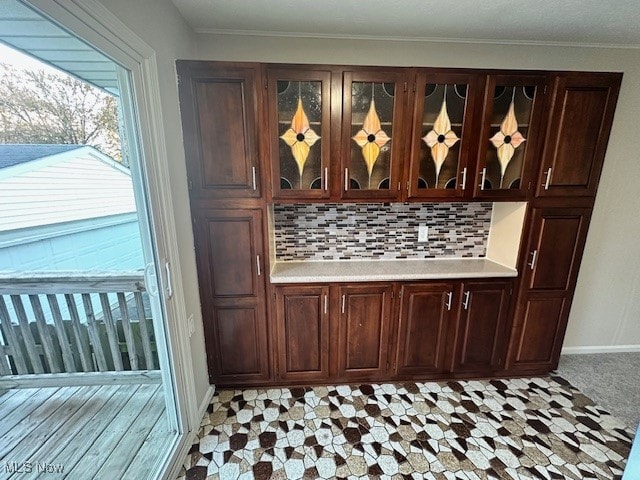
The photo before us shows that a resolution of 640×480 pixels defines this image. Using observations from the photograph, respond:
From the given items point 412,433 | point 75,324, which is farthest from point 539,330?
point 75,324

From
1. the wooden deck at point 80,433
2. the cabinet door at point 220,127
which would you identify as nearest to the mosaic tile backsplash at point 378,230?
the cabinet door at point 220,127

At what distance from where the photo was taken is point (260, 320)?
2.01 metres

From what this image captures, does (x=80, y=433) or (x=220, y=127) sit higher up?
(x=220, y=127)

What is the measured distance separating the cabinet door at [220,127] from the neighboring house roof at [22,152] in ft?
2.42

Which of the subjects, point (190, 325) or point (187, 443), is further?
point (190, 325)

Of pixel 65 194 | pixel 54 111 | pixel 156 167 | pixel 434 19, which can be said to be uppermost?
pixel 434 19

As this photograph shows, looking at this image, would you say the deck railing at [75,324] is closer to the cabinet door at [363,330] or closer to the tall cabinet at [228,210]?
the tall cabinet at [228,210]

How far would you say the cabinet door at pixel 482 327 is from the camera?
2059 mm

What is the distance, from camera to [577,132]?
73.1 inches

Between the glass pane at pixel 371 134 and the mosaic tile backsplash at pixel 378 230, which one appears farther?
the mosaic tile backsplash at pixel 378 230

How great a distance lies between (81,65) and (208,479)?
2.13 metres

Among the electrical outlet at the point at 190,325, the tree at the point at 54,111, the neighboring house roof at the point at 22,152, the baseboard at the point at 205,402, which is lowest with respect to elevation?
the baseboard at the point at 205,402

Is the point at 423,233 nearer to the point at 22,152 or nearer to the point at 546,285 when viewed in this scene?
the point at 546,285

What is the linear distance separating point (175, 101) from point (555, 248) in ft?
9.14
